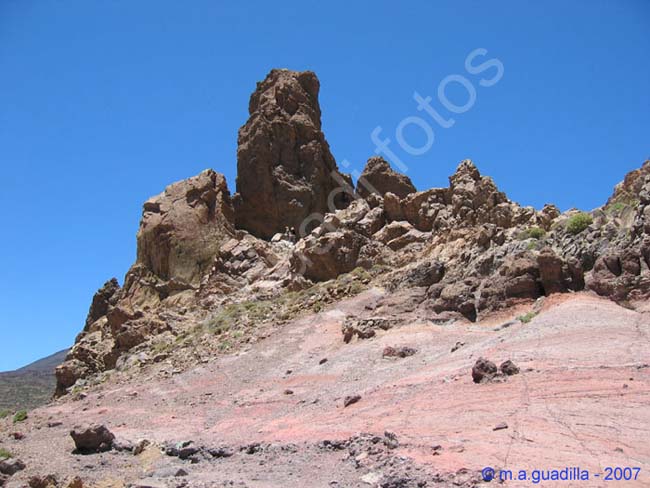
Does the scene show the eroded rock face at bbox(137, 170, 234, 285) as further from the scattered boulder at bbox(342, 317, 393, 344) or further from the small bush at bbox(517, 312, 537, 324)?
the small bush at bbox(517, 312, 537, 324)

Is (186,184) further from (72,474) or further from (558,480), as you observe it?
(558,480)

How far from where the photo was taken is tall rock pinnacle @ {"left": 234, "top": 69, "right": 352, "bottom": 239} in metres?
43.6

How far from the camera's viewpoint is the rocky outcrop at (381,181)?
135ft

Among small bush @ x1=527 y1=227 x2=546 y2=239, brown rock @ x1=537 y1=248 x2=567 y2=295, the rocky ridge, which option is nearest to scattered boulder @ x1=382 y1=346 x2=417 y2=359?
the rocky ridge

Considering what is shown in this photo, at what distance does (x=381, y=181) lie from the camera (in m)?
41.7

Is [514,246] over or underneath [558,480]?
over

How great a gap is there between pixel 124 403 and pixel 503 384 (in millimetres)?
12820

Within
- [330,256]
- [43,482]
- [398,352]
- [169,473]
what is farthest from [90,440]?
[330,256]

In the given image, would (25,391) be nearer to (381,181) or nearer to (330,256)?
(381,181)

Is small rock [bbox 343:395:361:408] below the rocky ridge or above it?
below

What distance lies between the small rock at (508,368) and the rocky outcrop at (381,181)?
2970 cm

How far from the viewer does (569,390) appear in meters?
10.1

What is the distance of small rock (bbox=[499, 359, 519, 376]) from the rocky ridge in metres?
5.68

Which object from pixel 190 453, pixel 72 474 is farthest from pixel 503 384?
pixel 72 474
